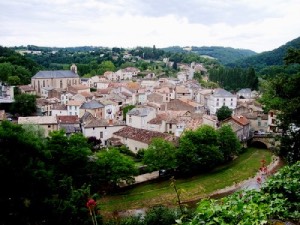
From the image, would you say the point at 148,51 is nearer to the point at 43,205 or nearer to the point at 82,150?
the point at 82,150

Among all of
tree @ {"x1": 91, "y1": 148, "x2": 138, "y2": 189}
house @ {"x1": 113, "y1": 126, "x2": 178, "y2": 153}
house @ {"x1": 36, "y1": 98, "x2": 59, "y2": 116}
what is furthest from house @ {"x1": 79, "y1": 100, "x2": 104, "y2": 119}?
tree @ {"x1": 91, "y1": 148, "x2": 138, "y2": 189}

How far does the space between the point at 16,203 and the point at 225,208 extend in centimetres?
1074

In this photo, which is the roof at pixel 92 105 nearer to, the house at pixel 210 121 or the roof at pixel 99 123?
the roof at pixel 99 123

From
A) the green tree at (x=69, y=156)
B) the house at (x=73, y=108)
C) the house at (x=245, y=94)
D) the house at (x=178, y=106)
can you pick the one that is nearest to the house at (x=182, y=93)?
the house at (x=245, y=94)

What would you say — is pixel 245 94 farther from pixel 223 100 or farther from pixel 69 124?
pixel 69 124

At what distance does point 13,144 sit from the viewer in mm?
15836

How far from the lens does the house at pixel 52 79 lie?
240 ft

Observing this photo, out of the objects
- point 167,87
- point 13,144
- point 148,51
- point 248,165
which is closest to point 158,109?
point 167,87

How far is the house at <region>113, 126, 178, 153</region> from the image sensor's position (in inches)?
1422

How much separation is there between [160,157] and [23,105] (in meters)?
→ 27.5

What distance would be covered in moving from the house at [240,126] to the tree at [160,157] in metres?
12.4

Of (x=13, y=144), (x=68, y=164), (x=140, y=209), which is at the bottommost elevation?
(x=140, y=209)

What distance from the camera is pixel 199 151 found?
32.1m

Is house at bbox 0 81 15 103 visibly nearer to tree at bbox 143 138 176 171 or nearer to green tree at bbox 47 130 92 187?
green tree at bbox 47 130 92 187
